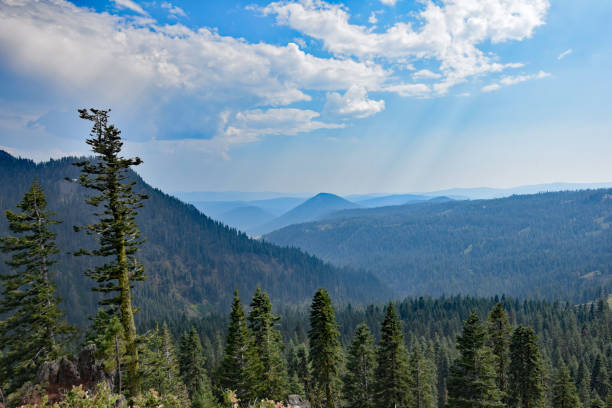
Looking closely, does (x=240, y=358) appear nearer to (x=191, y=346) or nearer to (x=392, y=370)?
(x=392, y=370)

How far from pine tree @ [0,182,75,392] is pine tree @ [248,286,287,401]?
16.6 m

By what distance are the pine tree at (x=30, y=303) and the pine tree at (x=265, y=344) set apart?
16641 mm

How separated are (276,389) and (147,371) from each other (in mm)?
19404

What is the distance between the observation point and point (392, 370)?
35.6 meters

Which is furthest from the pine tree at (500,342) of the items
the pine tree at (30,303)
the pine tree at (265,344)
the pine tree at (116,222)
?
the pine tree at (30,303)

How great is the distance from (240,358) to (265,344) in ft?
9.85

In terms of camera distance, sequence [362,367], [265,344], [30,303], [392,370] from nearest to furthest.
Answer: [30,303]
[392,370]
[265,344]
[362,367]

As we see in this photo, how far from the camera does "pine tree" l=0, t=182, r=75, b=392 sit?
24.5 metres

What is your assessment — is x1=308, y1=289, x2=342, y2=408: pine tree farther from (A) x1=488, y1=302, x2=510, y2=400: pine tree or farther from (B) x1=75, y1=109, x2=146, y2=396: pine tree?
(B) x1=75, y1=109, x2=146, y2=396: pine tree

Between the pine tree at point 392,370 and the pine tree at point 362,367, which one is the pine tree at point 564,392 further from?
the pine tree at point 362,367

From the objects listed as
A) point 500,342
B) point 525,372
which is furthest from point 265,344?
point 525,372

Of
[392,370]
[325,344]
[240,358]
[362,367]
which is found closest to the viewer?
[240,358]

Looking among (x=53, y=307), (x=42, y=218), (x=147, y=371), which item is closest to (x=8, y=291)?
(x=53, y=307)

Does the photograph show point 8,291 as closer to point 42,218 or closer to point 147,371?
point 42,218
